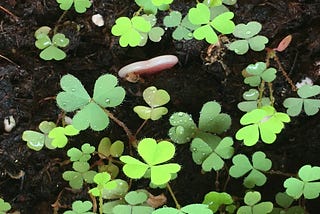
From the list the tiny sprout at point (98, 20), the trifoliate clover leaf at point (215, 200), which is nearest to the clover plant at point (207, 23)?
the tiny sprout at point (98, 20)

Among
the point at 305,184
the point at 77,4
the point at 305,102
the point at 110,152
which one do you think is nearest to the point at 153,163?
the point at 110,152

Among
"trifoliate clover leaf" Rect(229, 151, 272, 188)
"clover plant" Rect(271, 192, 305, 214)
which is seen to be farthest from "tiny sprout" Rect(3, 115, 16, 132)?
"clover plant" Rect(271, 192, 305, 214)

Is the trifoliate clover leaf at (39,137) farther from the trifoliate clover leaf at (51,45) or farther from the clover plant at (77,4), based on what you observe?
the clover plant at (77,4)

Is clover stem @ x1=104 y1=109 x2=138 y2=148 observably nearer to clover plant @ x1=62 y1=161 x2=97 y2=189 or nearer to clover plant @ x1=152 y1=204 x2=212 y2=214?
clover plant @ x1=62 y1=161 x2=97 y2=189

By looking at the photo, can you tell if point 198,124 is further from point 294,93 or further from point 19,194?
point 19,194

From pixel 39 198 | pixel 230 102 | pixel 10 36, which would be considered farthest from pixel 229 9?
pixel 39 198

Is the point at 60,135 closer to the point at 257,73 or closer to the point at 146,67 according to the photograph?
the point at 146,67
